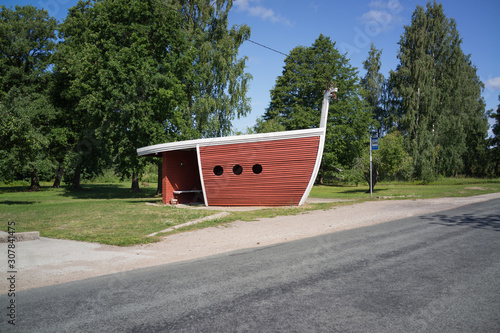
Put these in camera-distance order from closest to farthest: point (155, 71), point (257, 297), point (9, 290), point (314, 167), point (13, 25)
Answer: point (257, 297) → point (9, 290) → point (314, 167) → point (155, 71) → point (13, 25)

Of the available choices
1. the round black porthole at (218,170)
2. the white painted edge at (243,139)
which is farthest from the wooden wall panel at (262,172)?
the round black porthole at (218,170)

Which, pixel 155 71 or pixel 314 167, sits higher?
pixel 155 71

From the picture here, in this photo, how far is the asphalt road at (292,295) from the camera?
295 centimetres

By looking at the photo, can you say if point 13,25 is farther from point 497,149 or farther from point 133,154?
point 497,149

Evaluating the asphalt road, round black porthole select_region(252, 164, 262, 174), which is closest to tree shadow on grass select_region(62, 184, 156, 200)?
round black porthole select_region(252, 164, 262, 174)

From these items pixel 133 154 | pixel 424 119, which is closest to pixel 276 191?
pixel 133 154

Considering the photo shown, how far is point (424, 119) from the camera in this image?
35.8 metres

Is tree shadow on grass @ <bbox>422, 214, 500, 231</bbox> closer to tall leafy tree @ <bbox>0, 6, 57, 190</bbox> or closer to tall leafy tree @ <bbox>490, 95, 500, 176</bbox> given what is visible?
tall leafy tree @ <bbox>0, 6, 57, 190</bbox>

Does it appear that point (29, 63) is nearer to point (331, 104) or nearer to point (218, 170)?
point (218, 170)

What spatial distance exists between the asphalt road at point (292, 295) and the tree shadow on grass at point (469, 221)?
8.70 ft

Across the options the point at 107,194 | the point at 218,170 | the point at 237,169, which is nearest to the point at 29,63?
the point at 107,194

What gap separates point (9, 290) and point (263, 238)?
4815mm

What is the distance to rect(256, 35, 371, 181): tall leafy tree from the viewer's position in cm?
3338

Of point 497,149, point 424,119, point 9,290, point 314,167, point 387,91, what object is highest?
point 387,91
